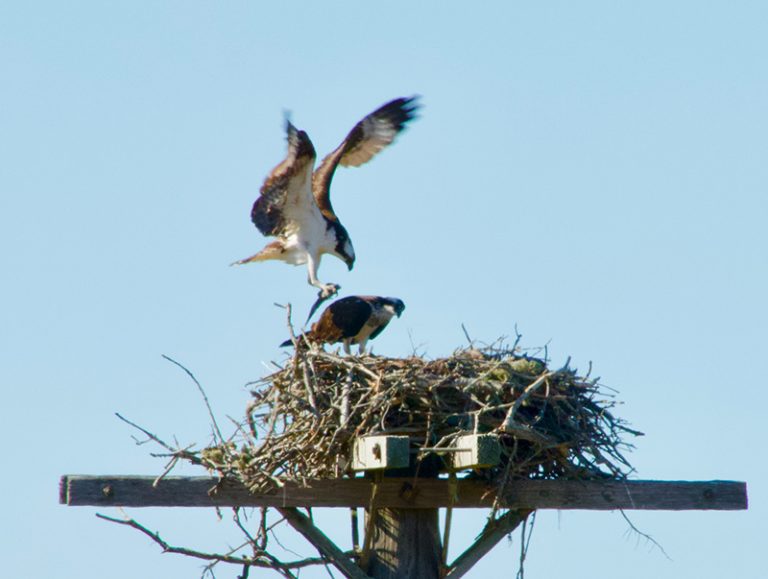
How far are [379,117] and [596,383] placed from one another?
371cm

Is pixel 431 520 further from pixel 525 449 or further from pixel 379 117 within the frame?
pixel 379 117

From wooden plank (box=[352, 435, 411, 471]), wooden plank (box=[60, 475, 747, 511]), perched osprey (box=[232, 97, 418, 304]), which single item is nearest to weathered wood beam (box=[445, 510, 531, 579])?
wooden plank (box=[60, 475, 747, 511])

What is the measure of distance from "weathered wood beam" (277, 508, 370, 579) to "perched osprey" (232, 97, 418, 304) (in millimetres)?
3089

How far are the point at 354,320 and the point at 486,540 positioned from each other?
2.72 meters

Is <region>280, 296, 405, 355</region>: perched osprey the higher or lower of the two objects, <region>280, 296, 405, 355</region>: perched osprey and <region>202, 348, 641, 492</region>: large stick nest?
the higher

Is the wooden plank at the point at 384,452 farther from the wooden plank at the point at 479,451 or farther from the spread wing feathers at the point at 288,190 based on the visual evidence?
the spread wing feathers at the point at 288,190

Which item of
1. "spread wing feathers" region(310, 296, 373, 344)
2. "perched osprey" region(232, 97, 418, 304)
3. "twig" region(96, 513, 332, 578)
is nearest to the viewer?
"twig" region(96, 513, 332, 578)

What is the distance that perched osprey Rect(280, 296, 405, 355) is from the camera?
7523mm

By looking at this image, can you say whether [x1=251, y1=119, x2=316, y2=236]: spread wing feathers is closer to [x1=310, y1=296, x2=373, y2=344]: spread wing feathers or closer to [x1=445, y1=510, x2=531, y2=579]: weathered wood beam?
[x1=310, y1=296, x2=373, y2=344]: spread wing feathers

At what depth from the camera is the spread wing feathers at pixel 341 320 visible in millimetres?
7516

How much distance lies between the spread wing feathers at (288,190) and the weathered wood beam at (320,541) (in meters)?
3.09

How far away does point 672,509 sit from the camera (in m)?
5.22

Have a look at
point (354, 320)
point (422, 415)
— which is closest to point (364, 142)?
point (354, 320)

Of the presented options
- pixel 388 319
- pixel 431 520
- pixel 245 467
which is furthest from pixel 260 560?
pixel 388 319
